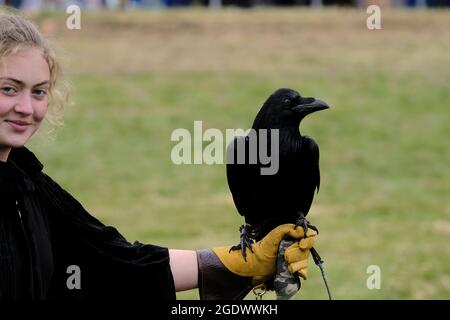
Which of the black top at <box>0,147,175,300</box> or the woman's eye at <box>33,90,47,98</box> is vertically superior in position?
the woman's eye at <box>33,90,47,98</box>

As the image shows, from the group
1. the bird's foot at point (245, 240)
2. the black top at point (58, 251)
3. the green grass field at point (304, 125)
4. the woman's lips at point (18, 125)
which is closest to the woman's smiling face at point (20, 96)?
the woman's lips at point (18, 125)

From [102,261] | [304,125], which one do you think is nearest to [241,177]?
[102,261]

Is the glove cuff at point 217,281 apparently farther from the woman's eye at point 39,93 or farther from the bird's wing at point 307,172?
the woman's eye at point 39,93

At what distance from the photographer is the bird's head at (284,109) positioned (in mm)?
3859

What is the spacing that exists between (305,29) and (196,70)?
8.92 feet

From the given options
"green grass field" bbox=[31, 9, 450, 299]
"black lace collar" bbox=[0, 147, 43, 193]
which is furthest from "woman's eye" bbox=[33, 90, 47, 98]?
"green grass field" bbox=[31, 9, 450, 299]

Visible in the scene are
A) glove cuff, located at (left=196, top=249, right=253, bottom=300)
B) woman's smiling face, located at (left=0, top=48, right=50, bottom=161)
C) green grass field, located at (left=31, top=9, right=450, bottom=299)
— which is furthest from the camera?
green grass field, located at (left=31, top=9, right=450, bottom=299)

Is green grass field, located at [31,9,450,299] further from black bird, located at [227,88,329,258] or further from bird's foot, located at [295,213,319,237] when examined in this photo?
bird's foot, located at [295,213,319,237]

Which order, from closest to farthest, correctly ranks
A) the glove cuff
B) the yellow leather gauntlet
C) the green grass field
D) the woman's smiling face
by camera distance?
1. the woman's smiling face
2. the yellow leather gauntlet
3. the glove cuff
4. the green grass field

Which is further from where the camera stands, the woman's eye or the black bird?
the black bird

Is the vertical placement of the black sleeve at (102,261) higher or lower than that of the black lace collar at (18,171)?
lower

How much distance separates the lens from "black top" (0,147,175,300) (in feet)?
11.7
